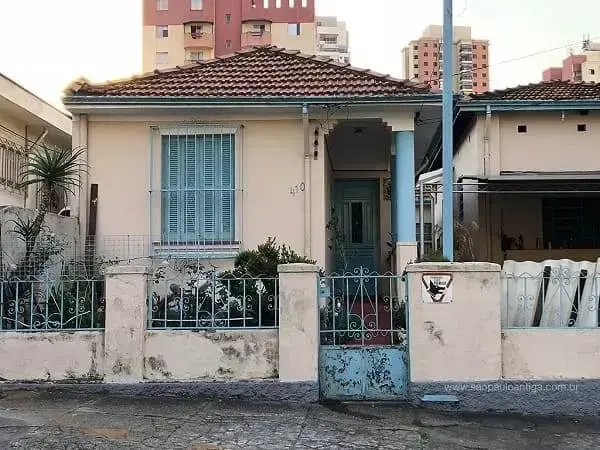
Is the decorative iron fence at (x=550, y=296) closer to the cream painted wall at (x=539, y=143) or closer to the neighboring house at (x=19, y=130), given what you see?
the cream painted wall at (x=539, y=143)

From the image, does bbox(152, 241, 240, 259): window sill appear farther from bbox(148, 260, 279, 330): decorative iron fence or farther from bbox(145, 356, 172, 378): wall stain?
bbox(145, 356, 172, 378): wall stain

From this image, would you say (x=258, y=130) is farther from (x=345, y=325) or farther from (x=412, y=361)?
(x=412, y=361)

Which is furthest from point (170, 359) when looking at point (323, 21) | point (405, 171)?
point (323, 21)

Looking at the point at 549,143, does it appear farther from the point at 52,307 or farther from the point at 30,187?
the point at 30,187

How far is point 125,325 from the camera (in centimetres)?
738

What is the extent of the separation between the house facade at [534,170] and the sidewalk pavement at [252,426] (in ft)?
20.2

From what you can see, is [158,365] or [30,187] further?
[30,187]

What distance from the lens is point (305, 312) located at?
729cm

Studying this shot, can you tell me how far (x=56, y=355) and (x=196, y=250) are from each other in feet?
11.4

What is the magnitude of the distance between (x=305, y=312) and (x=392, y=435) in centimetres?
165

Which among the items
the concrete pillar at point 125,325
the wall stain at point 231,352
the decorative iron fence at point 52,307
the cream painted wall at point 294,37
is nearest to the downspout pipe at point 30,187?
the decorative iron fence at point 52,307

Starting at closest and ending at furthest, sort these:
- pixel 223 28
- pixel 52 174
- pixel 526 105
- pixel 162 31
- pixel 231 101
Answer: pixel 52 174
pixel 231 101
pixel 526 105
pixel 223 28
pixel 162 31

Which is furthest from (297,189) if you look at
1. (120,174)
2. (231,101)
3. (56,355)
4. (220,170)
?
(56,355)

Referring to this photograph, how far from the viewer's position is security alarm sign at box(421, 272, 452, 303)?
23.9 ft
